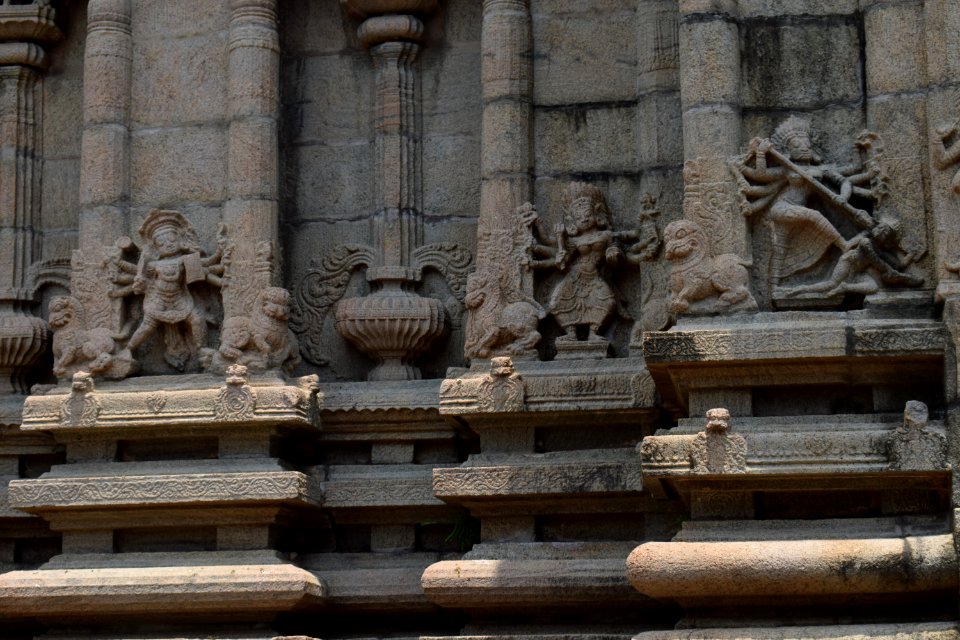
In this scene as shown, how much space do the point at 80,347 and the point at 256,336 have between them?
1733 millimetres

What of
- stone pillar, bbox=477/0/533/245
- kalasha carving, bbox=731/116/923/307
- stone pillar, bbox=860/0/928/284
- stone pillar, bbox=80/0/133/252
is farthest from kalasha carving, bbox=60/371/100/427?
stone pillar, bbox=860/0/928/284

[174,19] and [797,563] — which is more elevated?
[174,19]

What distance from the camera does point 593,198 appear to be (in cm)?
1752

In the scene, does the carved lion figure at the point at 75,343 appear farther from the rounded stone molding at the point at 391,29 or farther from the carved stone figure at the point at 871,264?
the carved stone figure at the point at 871,264

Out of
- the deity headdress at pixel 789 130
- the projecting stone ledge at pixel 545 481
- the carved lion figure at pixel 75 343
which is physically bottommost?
the projecting stone ledge at pixel 545 481

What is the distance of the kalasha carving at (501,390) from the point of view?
55.8ft

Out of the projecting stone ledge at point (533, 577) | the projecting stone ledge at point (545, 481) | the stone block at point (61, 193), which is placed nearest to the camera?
the projecting stone ledge at point (533, 577)

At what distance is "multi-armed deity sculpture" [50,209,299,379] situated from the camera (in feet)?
58.5

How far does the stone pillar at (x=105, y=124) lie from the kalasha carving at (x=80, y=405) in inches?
53.0

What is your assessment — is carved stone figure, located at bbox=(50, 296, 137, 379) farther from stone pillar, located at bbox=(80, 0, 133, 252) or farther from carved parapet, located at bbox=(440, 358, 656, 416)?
carved parapet, located at bbox=(440, 358, 656, 416)

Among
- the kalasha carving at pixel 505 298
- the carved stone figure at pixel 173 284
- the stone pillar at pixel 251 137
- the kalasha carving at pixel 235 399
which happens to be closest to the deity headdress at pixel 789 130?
the kalasha carving at pixel 505 298

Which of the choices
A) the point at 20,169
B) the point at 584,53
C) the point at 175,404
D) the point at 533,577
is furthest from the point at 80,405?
the point at 584,53

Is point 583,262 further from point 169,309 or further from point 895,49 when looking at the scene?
point 169,309

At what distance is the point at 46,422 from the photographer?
18.0 metres
